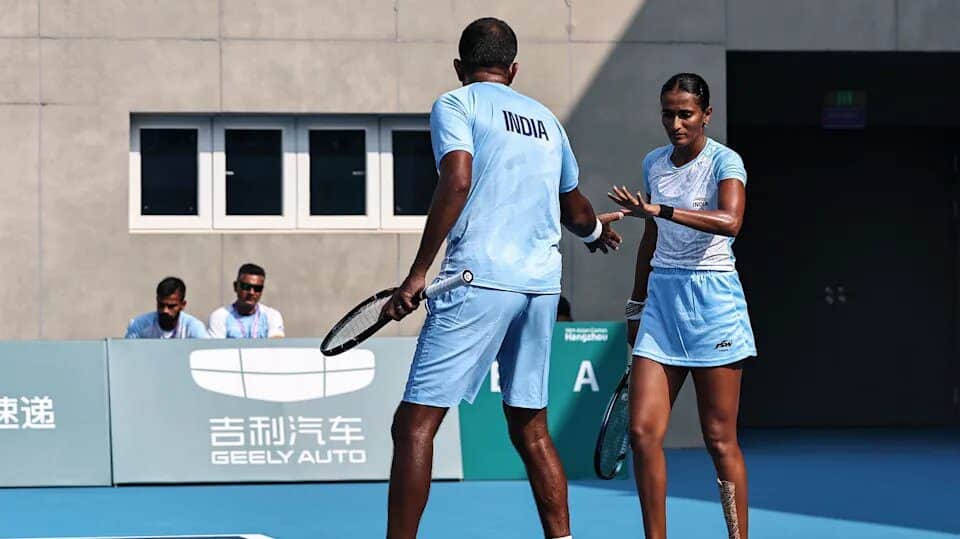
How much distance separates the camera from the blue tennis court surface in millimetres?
9016

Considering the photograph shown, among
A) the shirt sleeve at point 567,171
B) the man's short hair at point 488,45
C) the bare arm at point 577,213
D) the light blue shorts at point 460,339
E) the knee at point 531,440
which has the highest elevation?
the man's short hair at point 488,45

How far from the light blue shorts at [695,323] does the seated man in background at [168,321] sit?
21.4ft

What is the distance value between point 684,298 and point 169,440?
19.7ft

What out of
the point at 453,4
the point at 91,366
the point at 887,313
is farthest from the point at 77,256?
the point at 887,313

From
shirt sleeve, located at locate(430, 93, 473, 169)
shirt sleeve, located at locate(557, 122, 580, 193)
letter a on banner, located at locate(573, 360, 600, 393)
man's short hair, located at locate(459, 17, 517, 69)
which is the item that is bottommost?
letter a on banner, located at locate(573, 360, 600, 393)

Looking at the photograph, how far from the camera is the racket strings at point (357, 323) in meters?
6.21

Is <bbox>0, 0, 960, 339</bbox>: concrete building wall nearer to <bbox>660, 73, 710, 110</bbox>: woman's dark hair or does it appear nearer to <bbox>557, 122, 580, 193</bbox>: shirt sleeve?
<bbox>660, 73, 710, 110</bbox>: woman's dark hair

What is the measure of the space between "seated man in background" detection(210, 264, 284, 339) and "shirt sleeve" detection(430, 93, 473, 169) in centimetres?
A: 718

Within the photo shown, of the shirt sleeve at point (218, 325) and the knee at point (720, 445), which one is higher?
the shirt sleeve at point (218, 325)

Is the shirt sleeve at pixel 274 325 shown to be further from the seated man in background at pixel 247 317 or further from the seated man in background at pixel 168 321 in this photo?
the seated man in background at pixel 168 321

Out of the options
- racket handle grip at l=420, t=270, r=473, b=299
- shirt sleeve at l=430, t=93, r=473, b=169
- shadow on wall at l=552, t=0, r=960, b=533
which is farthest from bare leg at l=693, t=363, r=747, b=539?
shadow on wall at l=552, t=0, r=960, b=533

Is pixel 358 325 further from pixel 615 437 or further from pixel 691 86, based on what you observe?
pixel 615 437

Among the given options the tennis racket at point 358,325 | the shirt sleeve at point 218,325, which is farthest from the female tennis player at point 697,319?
the shirt sleeve at point 218,325

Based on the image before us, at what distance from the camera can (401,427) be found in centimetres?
596
